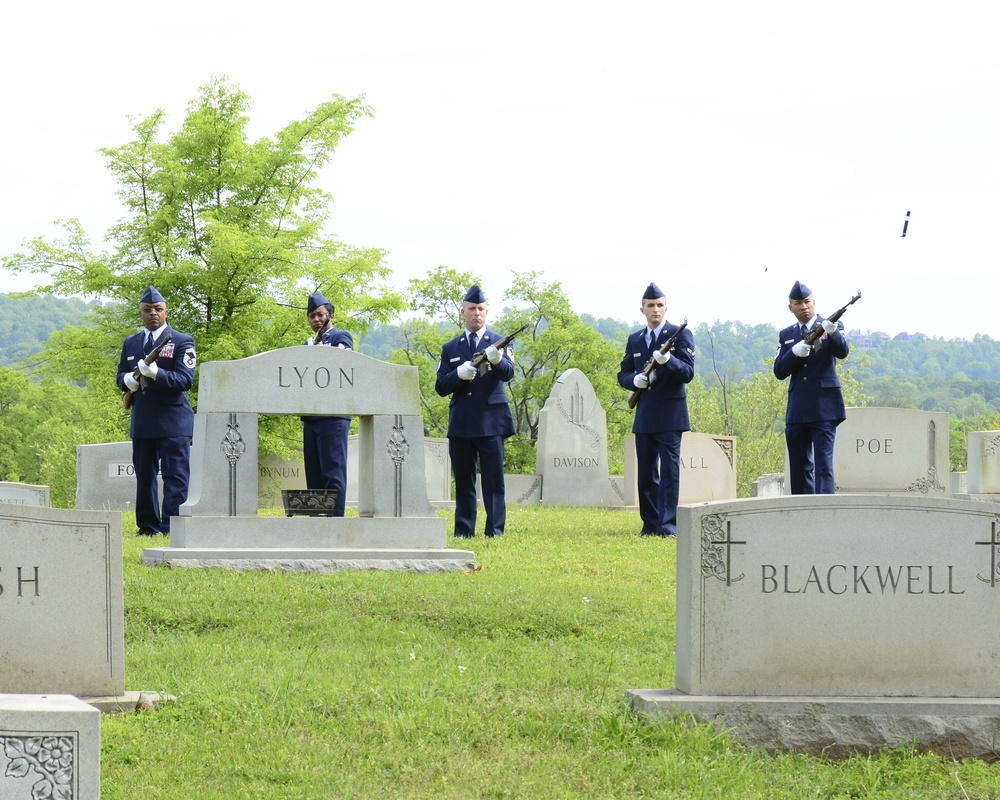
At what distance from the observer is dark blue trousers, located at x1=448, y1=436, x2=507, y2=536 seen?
10.6 metres

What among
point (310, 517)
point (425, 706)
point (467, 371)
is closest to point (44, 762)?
point (425, 706)

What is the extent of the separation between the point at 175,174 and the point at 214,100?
179cm

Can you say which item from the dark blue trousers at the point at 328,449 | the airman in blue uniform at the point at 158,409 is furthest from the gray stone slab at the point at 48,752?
the dark blue trousers at the point at 328,449

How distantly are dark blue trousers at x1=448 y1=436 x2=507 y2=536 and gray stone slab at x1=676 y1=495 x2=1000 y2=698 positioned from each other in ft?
18.9

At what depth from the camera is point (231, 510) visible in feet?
29.2

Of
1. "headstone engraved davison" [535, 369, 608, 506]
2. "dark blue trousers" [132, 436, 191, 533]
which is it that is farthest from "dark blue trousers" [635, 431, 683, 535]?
"headstone engraved davison" [535, 369, 608, 506]

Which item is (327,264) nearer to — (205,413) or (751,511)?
(205,413)

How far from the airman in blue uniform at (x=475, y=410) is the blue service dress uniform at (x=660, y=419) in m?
1.31

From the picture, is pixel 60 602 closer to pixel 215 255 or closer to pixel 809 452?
pixel 809 452

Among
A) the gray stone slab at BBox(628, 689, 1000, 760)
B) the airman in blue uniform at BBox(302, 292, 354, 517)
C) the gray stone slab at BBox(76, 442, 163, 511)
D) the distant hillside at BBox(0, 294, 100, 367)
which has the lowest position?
the gray stone slab at BBox(628, 689, 1000, 760)

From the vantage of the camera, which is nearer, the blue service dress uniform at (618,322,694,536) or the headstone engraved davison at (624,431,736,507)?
the blue service dress uniform at (618,322,694,536)

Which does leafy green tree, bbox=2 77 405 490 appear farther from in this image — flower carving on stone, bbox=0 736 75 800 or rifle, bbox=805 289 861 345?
flower carving on stone, bbox=0 736 75 800

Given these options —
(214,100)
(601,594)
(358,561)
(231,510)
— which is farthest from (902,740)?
(214,100)

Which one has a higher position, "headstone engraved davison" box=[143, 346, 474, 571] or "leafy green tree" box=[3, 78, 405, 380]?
"leafy green tree" box=[3, 78, 405, 380]
